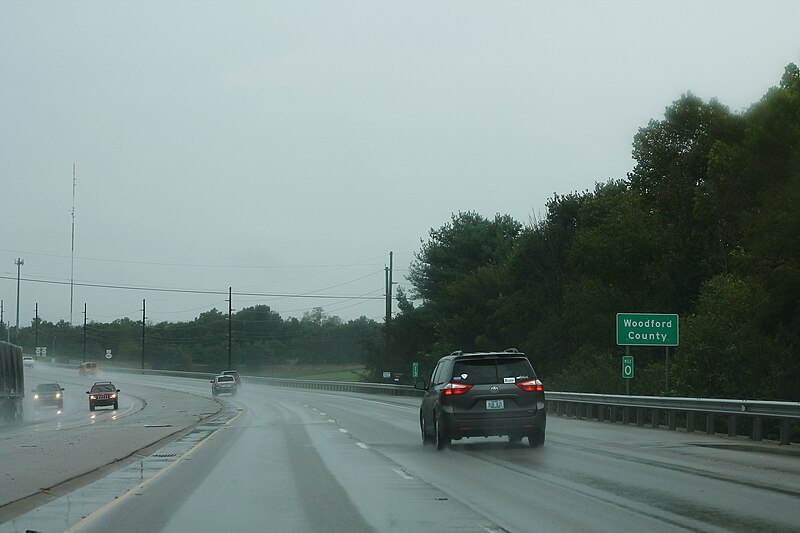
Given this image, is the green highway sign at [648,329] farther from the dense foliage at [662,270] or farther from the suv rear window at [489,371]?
the suv rear window at [489,371]

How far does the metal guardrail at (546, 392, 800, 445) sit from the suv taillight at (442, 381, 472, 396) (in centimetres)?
662

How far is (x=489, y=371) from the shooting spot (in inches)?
845

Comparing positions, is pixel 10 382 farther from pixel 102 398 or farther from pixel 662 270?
pixel 662 270

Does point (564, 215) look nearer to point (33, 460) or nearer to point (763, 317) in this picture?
point (763, 317)

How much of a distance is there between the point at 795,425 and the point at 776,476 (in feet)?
41.2

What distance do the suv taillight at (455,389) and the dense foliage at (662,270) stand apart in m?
17.6

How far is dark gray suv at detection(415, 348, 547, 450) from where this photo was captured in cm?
2119

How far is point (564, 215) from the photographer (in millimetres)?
75438

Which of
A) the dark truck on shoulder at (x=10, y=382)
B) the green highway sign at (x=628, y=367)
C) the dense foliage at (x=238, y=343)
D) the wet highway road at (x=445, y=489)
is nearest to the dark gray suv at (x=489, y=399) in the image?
the wet highway road at (x=445, y=489)

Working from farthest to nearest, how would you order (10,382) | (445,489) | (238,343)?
(238,343), (10,382), (445,489)

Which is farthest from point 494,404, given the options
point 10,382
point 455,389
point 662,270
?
point 662,270

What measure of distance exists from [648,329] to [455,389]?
18.1 metres

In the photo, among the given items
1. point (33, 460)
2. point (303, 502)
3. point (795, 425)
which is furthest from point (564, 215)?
point (303, 502)

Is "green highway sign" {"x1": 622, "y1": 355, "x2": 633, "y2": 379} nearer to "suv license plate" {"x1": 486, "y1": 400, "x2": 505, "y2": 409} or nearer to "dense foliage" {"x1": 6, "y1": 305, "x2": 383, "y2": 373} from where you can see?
"suv license plate" {"x1": 486, "y1": 400, "x2": 505, "y2": 409}
